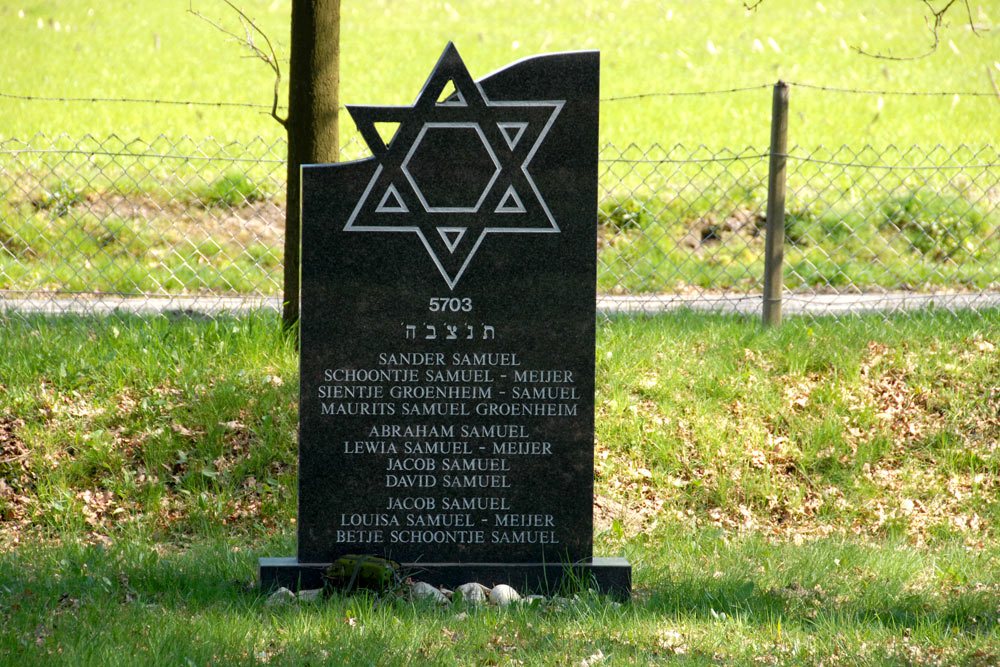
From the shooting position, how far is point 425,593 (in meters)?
4.23

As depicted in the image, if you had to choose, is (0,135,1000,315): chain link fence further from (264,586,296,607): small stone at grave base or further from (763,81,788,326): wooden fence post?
(264,586,296,607): small stone at grave base

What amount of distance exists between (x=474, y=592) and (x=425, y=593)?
0.65 ft

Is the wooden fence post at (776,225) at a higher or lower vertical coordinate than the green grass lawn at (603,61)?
lower

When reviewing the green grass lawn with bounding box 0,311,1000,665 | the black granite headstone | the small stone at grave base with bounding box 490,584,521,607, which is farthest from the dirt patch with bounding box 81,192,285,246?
the small stone at grave base with bounding box 490,584,521,607

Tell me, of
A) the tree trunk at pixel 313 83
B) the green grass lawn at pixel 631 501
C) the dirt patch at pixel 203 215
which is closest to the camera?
the green grass lawn at pixel 631 501

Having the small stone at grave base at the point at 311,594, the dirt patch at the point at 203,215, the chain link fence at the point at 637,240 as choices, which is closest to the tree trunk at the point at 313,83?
the chain link fence at the point at 637,240

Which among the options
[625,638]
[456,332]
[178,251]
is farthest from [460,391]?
[178,251]

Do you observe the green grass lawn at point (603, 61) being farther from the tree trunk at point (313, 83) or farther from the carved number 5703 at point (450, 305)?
the carved number 5703 at point (450, 305)

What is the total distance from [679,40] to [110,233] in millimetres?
14378

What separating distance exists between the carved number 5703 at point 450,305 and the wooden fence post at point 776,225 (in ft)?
10.7

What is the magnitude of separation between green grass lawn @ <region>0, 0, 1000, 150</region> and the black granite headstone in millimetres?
8690

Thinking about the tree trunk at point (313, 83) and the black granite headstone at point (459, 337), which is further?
the tree trunk at point (313, 83)

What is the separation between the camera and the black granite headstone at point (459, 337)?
4277 millimetres

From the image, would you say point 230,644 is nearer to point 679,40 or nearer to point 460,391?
point 460,391
